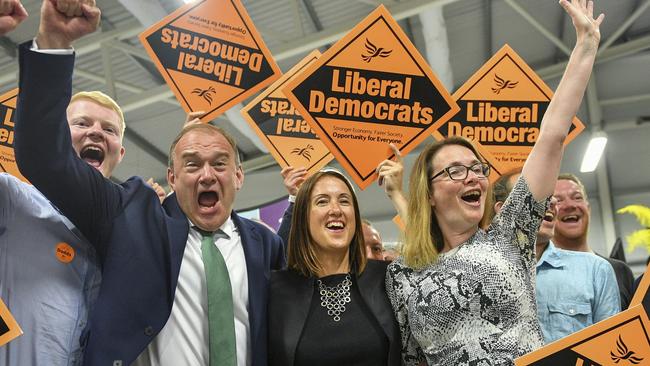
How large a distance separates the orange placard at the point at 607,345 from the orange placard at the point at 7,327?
1250 millimetres

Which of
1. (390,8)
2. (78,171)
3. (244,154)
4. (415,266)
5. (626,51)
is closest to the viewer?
(78,171)

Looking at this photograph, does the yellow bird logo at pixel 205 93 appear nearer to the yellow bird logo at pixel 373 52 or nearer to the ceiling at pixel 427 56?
the yellow bird logo at pixel 373 52

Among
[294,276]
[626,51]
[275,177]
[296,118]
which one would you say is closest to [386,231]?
[275,177]

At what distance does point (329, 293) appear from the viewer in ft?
7.39

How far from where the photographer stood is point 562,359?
1771mm

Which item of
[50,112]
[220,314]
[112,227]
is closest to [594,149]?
[220,314]

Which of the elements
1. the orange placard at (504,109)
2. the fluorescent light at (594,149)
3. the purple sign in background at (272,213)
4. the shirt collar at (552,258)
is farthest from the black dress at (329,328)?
the fluorescent light at (594,149)

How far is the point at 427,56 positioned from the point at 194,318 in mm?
7130

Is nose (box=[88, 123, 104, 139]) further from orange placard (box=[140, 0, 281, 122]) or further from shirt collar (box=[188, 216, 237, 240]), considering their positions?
orange placard (box=[140, 0, 281, 122])

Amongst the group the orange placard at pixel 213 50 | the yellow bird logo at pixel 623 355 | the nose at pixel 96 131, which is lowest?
the yellow bird logo at pixel 623 355

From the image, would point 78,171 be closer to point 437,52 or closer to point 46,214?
point 46,214

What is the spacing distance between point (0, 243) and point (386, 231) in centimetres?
1292

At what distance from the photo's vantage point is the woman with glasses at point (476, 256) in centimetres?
197

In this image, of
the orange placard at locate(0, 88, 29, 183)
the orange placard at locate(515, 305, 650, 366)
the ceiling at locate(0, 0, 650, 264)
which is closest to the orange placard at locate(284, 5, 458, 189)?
the orange placard at locate(515, 305, 650, 366)
